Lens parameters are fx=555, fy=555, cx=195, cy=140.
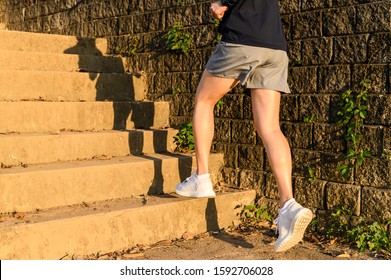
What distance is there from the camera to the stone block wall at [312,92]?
403cm

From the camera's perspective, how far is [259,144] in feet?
15.8

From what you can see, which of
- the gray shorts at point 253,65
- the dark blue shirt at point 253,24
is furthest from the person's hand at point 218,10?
the gray shorts at point 253,65

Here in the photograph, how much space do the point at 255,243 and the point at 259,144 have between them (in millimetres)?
998

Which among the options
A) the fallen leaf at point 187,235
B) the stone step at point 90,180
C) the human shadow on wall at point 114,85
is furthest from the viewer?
the human shadow on wall at point 114,85

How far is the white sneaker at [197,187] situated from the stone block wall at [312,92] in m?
0.87

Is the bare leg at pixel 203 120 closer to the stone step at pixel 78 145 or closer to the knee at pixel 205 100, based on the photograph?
the knee at pixel 205 100

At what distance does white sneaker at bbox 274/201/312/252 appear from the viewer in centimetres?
348

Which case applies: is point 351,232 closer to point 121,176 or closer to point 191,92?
point 121,176

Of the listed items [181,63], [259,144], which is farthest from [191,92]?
[259,144]

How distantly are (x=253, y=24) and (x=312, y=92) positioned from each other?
0.98 meters

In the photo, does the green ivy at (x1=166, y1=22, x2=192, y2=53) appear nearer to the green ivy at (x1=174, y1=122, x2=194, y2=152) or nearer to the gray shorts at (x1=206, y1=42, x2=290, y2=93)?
the green ivy at (x1=174, y1=122, x2=194, y2=152)

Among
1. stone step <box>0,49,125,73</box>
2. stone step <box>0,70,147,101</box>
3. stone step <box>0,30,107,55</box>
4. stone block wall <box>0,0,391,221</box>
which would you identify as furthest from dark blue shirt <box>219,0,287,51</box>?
stone step <box>0,30,107,55</box>

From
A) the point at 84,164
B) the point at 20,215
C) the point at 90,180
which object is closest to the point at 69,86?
the point at 84,164

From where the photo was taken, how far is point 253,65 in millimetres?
3688
